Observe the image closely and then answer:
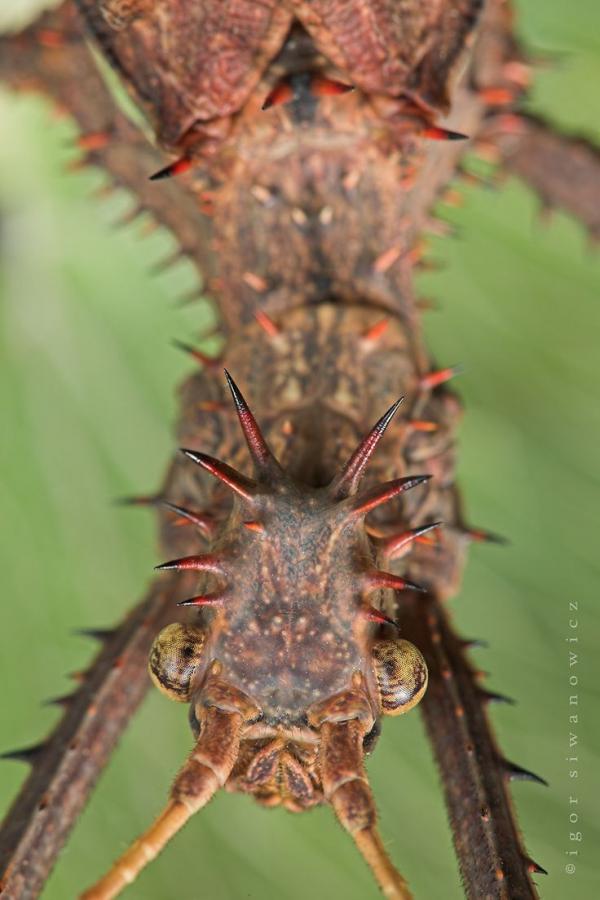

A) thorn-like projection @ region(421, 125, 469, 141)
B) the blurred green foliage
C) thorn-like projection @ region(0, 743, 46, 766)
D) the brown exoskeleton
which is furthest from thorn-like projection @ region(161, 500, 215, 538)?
the blurred green foliage

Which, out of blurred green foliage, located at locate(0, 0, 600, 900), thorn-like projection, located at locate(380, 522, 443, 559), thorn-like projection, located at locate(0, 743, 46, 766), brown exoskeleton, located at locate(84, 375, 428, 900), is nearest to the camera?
brown exoskeleton, located at locate(84, 375, 428, 900)

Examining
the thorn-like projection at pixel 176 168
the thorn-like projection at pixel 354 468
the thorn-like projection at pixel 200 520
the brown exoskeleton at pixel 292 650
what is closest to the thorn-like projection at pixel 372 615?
the brown exoskeleton at pixel 292 650

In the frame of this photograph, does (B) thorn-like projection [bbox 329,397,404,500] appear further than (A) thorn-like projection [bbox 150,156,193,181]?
No

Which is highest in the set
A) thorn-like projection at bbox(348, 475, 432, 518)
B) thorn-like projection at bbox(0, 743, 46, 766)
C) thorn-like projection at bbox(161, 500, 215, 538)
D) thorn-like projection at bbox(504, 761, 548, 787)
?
thorn-like projection at bbox(348, 475, 432, 518)

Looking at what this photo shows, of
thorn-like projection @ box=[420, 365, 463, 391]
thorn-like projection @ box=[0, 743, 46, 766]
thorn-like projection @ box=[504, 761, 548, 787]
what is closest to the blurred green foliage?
thorn-like projection @ box=[0, 743, 46, 766]

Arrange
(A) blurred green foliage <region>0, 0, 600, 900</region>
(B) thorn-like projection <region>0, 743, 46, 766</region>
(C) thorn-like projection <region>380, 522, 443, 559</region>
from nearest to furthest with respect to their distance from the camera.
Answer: (C) thorn-like projection <region>380, 522, 443, 559</region>
(B) thorn-like projection <region>0, 743, 46, 766</region>
(A) blurred green foliage <region>0, 0, 600, 900</region>

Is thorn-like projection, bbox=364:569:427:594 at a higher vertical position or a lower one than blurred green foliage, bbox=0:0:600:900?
higher

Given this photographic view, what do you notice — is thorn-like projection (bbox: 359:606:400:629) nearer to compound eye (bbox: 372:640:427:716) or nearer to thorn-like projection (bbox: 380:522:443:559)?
compound eye (bbox: 372:640:427:716)
